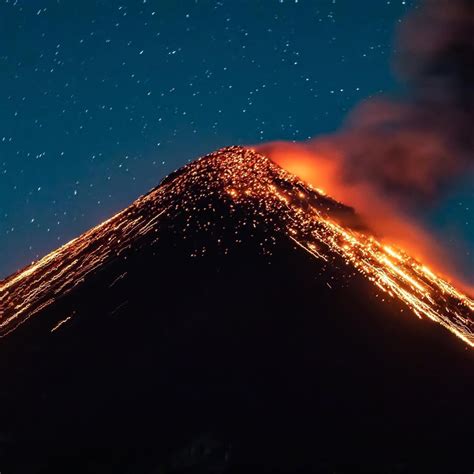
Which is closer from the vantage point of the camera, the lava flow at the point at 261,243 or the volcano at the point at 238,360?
the volcano at the point at 238,360

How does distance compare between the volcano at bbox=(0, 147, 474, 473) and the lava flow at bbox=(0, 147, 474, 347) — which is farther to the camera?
the lava flow at bbox=(0, 147, 474, 347)

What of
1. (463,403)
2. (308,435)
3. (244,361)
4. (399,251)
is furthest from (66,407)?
(399,251)

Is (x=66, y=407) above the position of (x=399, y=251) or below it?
above

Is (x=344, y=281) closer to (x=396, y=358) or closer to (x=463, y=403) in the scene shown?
(x=396, y=358)

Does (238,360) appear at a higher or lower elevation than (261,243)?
lower
